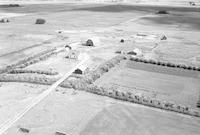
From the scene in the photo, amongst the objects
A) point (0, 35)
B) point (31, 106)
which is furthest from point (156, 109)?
point (0, 35)

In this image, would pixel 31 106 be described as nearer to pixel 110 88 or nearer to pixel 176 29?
pixel 110 88

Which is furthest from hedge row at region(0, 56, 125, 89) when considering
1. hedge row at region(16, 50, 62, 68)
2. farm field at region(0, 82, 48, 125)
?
hedge row at region(16, 50, 62, 68)

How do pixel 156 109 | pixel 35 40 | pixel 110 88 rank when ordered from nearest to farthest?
pixel 156 109, pixel 110 88, pixel 35 40

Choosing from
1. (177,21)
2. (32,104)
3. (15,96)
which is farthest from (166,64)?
(177,21)

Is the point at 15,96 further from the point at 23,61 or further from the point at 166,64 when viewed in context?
the point at 166,64

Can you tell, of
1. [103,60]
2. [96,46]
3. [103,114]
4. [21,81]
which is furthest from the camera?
[96,46]

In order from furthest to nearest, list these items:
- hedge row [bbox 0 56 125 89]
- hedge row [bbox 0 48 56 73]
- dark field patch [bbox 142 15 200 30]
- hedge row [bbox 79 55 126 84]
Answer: dark field patch [bbox 142 15 200 30] → hedge row [bbox 0 48 56 73] → hedge row [bbox 79 55 126 84] → hedge row [bbox 0 56 125 89]

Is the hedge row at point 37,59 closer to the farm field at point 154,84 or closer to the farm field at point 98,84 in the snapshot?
the farm field at point 98,84

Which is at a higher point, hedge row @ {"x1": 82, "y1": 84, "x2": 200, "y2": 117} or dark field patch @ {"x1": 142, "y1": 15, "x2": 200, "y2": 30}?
dark field patch @ {"x1": 142, "y1": 15, "x2": 200, "y2": 30}

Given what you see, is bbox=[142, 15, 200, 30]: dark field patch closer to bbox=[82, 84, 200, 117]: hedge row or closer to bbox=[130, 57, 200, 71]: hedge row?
bbox=[130, 57, 200, 71]: hedge row

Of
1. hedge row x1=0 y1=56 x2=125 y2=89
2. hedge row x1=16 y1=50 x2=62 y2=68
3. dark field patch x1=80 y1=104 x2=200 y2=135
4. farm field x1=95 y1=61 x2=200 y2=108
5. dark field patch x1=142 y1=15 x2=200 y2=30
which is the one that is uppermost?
dark field patch x1=142 y1=15 x2=200 y2=30
